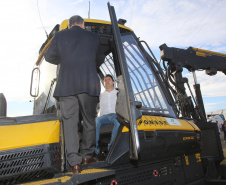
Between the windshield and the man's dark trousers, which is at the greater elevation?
the windshield

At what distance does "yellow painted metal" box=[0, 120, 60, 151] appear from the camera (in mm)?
1988

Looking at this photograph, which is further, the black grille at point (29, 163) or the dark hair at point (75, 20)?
the dark hair at point (75, 20)

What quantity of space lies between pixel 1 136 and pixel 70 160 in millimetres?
697

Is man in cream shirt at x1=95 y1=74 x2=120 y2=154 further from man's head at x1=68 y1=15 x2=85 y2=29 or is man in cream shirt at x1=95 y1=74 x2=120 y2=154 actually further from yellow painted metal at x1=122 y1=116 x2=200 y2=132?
man's head at x1=68 y1=15 x2=85 y2=29

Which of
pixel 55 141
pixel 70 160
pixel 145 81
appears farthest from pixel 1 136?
pixel 145 81

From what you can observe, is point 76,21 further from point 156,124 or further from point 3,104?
point 156,124

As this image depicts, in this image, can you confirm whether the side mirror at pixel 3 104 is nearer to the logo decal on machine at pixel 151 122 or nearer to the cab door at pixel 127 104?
Answer: the cab door at pixel 127 104

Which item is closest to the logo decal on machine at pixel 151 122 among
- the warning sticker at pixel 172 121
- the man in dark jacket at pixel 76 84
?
the warning sticker at pixel 172 121

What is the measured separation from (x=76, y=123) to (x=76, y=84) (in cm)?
43

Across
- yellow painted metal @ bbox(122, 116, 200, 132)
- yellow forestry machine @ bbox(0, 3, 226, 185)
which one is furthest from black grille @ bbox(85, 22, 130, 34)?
yellow painted metal @ bbox(122, 116, 200, 132)

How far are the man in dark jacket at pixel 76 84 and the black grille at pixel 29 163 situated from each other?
0.17 meters

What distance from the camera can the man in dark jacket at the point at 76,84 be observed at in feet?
7.63

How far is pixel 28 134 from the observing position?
2.10 metres

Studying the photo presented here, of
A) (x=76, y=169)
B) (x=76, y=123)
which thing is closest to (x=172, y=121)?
(x=76, y=123)
